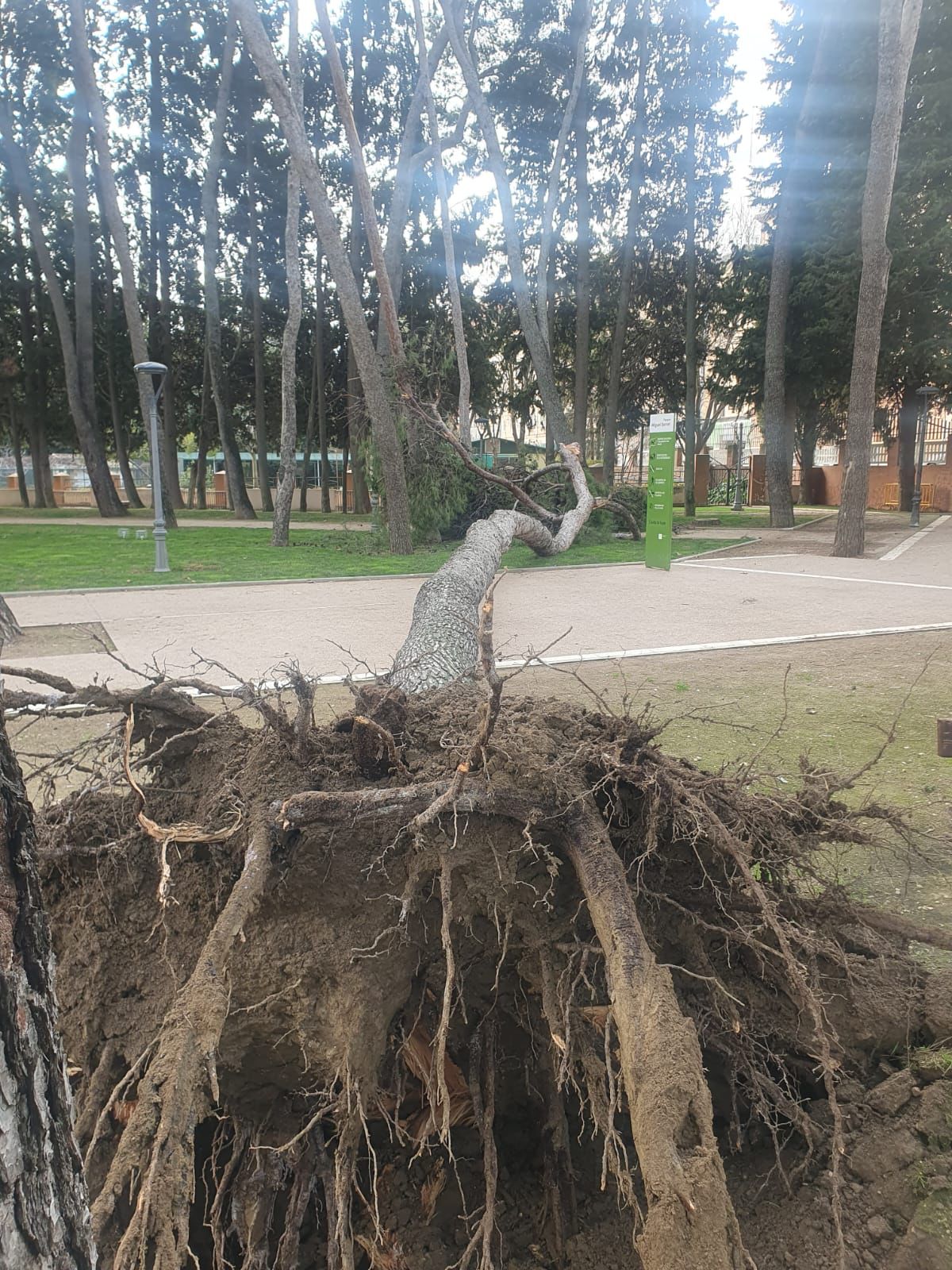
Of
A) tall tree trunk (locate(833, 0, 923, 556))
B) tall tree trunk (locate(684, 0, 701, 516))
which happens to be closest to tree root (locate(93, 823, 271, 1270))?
tall tree trunk (locate(833, 0, 923, 556))

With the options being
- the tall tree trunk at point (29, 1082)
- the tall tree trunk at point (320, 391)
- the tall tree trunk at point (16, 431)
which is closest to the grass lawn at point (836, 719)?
the tall tree trunk at point (29, 1082)

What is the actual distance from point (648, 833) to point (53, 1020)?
1.32 metres

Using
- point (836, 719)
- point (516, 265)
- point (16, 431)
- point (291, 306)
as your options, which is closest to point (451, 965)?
point (836, 719)

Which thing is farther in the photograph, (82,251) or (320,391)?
(320,391)

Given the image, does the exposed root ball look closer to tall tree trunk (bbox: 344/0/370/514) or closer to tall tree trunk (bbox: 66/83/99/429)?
tall tree trunk (bbox: 344/0/370/514)

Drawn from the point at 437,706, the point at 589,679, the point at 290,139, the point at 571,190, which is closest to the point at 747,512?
the point at 571,190

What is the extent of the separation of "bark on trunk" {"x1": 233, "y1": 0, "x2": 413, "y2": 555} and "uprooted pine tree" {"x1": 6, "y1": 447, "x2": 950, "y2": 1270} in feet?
43.3

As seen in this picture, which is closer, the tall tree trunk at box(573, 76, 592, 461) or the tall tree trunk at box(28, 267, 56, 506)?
the tall tree trunk at box(573, 76, 592, 461)

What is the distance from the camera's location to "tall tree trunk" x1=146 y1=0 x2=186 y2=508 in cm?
2602

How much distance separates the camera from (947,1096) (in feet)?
6.31

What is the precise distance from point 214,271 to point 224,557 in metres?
14.6

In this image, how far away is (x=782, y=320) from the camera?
63.9 ft

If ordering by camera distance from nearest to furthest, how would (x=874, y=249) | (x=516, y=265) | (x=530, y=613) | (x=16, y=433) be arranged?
(x=530, y=613) → (x=874, y=249) → (x=516, y=265) → (x=16, y=433)

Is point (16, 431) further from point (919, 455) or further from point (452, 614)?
point (452, 614)
